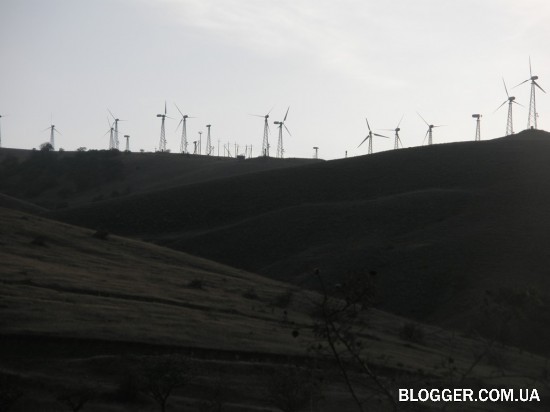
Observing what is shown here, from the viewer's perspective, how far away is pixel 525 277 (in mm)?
79562

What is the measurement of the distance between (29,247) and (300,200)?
66.8 meters

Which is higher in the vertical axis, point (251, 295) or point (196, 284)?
point (196, 284)

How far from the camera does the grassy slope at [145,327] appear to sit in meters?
37.1

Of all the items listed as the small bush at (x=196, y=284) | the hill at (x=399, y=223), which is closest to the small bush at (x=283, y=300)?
the small bush at (x=196, y=284)

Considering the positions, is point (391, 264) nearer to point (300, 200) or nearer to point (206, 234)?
point (206, 234)

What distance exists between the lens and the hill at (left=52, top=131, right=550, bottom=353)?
78.8m

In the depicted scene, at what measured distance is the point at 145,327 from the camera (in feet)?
141

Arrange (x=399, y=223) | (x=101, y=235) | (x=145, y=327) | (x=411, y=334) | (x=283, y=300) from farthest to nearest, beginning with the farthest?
(x=399, y=223) < (x=101, y=235) < (x=283, y=300) < (x=411, y=334) < (x=145, y=327)

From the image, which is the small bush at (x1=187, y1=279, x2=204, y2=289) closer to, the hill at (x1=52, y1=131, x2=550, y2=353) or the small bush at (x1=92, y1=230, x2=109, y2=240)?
the hill at (x1=52, y1=131, x2=550, y2=353)

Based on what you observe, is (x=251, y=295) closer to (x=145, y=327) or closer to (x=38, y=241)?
(x=38, y=241)

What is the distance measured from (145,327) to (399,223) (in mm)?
67727

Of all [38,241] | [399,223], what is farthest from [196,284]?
[399,223]

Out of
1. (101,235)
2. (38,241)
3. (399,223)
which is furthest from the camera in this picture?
(399,223)

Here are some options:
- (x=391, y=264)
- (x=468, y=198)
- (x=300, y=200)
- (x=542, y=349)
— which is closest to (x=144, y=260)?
(x=391, y=264)
